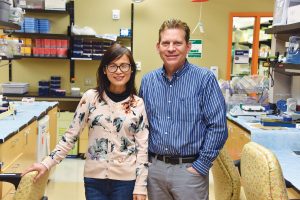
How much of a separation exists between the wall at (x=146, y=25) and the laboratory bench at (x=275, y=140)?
2.63m

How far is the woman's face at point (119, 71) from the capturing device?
2.00 metres

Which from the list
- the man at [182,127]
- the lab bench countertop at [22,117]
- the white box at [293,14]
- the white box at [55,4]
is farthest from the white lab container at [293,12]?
the white box at [55,4]

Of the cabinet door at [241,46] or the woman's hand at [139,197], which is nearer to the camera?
the woman's hand at [139,197]

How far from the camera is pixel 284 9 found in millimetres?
3643

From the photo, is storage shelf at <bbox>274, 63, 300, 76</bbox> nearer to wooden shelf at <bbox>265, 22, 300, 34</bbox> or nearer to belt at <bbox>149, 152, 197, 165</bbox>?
wooden shelf at <bbox>265, 22, 300, 34</bbox>

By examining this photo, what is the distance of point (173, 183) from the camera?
2.00 m

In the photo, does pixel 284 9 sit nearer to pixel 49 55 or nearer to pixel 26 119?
pixel 26 119

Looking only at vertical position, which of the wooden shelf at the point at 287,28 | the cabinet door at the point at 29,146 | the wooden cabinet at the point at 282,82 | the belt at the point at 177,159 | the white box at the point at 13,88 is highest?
the wooden shelf at the point at 287,28

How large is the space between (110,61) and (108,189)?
0.65 metres

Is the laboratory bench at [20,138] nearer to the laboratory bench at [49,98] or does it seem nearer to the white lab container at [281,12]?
the laboratory bench at [49,98]

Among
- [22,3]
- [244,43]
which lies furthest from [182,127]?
[244,43]

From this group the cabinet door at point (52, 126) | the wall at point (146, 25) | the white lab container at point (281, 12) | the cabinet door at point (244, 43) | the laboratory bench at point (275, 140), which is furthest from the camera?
the cabinet door at point (244, 43)

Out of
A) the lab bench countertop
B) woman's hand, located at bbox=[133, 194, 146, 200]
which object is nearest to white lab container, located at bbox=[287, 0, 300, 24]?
woman's hand, located at bbox=[133, 194, 146, 200]

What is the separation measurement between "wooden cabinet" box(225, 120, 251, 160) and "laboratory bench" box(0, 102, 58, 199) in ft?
6.02
